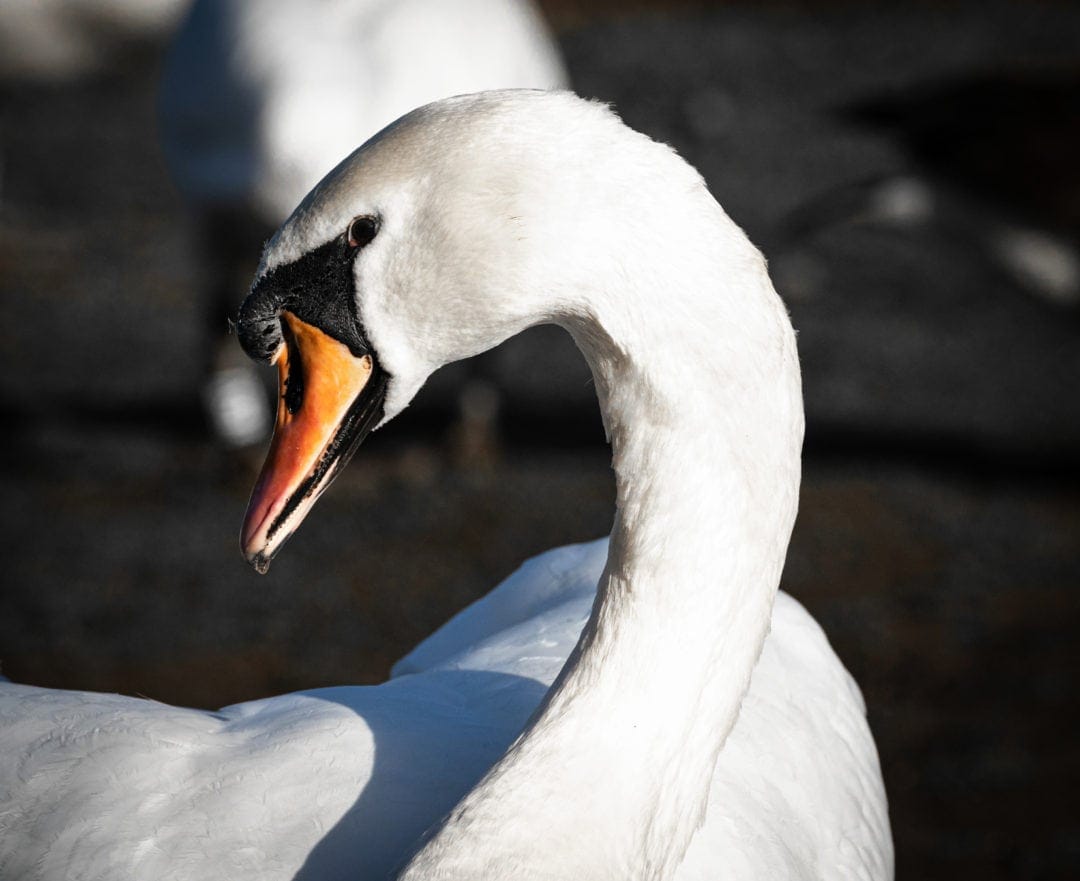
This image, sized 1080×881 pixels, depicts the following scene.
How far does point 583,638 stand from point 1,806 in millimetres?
640

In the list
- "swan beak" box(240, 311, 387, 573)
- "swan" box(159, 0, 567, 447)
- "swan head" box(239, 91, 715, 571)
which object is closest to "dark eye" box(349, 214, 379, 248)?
"swan head" box(239, 91, 715, 571)

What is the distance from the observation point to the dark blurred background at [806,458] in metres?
3.27

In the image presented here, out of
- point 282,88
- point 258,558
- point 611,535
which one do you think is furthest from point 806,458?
point 258,558

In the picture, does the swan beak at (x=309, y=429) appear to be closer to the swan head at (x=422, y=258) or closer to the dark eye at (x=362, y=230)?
the swan head at (x=422, y=258)

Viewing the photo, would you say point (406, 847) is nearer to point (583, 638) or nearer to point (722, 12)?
point (583, 638)

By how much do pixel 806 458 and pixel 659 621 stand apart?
3.06 metres

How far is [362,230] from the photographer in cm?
123

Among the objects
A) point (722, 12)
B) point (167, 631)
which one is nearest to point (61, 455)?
point (167, 631)

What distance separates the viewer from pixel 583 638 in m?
1.32

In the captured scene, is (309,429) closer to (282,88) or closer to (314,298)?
(314,298)


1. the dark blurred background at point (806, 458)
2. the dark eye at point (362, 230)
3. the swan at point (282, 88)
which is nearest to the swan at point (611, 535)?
the dark eye at point (362, 230)

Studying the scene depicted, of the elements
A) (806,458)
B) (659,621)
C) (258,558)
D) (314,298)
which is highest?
(314,298)

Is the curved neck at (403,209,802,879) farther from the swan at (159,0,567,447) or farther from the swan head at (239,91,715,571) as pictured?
the swan at (159,0,567,447)

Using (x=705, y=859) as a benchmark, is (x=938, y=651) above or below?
below
